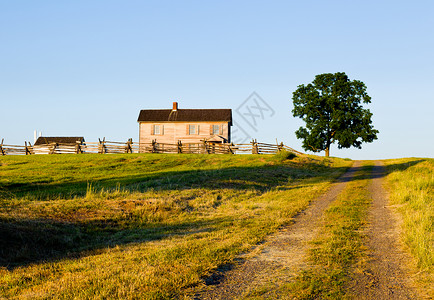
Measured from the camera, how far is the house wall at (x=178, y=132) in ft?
169

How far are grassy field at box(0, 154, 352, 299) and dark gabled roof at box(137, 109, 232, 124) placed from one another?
98.8 ft

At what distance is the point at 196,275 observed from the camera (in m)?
6.33

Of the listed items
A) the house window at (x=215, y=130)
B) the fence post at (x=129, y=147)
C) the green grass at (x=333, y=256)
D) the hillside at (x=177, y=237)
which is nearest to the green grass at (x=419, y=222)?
the hillside at (x=177, y=237)

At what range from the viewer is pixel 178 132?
171 ft

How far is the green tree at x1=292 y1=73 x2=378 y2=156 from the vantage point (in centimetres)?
4709

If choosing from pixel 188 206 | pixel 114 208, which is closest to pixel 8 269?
pixel 114 208

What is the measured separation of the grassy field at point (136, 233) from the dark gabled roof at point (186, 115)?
30.1 meters

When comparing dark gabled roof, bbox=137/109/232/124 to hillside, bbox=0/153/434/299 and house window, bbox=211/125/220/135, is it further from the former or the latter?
hillside, bbox=0/153/434/299

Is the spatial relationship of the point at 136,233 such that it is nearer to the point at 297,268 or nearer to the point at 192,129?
the point at 297,268

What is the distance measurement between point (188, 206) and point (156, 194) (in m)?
2.11

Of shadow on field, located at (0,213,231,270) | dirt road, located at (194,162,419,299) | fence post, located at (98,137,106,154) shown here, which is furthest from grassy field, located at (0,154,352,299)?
fence post, located at (98,137,106,154)

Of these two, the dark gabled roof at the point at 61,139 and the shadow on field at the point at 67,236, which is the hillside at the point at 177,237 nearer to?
the shadow on field at the point at 67,236

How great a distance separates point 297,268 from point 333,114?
4377 centimetres

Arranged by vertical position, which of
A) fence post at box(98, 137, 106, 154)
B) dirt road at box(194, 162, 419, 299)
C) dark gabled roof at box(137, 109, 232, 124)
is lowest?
dirt road at box(194, 162, 419, 299)
